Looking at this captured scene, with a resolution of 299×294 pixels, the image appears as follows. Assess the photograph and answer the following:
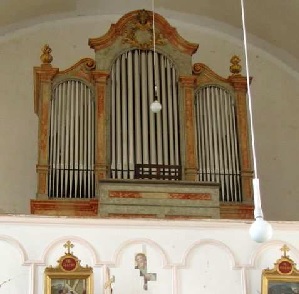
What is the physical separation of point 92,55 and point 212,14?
193 centimetres

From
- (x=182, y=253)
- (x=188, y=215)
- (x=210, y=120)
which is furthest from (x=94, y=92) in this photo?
(x=182, y=253)

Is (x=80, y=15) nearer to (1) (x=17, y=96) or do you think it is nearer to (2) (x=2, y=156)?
(1) (x=17, y=96)

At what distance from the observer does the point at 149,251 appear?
25.1ft

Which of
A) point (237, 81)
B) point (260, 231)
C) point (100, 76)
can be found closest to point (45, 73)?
point (100, 76)

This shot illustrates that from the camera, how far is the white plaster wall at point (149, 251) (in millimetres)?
7441

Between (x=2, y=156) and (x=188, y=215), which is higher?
(x=2, y=156)

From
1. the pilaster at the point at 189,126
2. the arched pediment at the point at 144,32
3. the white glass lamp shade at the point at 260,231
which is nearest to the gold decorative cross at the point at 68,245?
the pilaster at the point at 189,126

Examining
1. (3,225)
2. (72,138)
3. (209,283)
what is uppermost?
(72,138)

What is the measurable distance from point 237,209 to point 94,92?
231 centimetres

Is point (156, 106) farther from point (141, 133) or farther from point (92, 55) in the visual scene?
point (92, 55)

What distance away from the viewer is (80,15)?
37.9ft

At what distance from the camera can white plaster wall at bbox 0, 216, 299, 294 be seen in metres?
7.44

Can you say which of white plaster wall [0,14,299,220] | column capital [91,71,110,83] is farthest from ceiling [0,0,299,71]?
column capital [91,71,110,83]

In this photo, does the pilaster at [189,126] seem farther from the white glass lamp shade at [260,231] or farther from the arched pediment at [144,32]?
the white glass lamp shade at [260,231]
